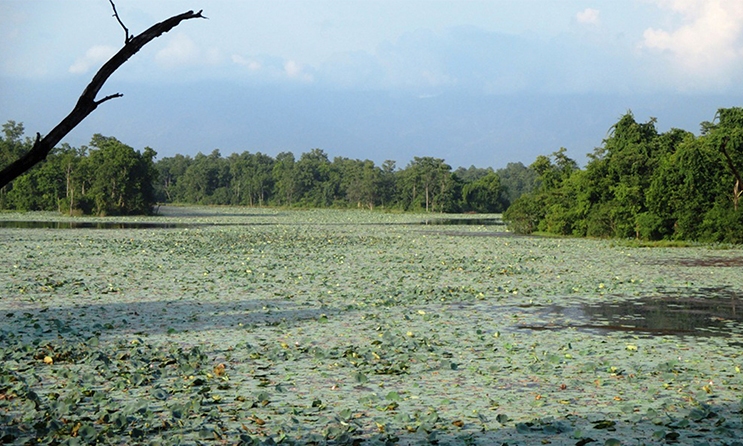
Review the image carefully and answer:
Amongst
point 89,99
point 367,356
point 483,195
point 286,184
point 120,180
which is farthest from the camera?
point 286,184

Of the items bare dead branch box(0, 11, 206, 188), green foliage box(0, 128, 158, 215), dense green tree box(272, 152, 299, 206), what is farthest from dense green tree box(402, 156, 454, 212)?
bare dead branch box(0, 11, 206, 188)

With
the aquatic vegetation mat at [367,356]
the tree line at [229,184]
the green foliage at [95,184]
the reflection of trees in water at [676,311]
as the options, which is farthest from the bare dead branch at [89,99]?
the green foliage at [95,184]

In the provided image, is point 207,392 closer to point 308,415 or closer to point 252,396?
point 252,396

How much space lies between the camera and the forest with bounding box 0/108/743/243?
34.8 m

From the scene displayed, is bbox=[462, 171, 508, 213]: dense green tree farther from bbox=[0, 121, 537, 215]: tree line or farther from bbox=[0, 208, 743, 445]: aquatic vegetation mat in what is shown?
bbox=[0, 208, 743, 445]: aquatic vegetation mat

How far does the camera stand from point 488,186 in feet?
329

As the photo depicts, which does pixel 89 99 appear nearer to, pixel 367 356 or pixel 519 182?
pixel 367 356

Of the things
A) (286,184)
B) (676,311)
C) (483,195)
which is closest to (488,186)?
(483,195)

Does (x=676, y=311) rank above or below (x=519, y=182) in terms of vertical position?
below

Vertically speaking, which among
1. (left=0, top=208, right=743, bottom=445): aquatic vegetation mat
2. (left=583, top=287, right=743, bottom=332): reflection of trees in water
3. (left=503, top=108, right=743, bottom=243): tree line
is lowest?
(left=583, top=287, right=743, bottom=332): reflection of trees in water

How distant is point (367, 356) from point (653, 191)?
29.0m

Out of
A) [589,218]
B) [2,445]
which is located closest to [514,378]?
[2,445]

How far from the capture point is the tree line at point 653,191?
34.2 meters

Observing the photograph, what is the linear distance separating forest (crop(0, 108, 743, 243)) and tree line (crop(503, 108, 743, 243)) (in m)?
0.06
